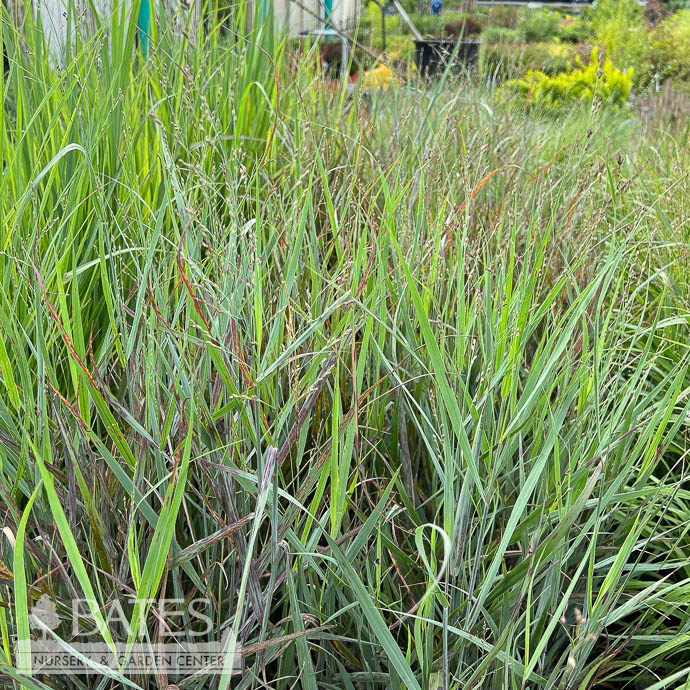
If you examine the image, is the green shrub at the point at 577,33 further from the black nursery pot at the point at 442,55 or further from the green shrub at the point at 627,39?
the black nursery pot at the point at 442,55

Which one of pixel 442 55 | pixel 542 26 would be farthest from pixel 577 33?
pixel 442 55

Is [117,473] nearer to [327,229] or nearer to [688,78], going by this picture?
[327,229]

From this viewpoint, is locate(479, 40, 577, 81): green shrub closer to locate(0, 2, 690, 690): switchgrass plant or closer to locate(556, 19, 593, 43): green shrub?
locate(556, 19, 593, 43): green shrub

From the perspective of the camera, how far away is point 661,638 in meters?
0.74

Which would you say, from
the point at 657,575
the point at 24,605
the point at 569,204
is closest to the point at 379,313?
the point at 24,605

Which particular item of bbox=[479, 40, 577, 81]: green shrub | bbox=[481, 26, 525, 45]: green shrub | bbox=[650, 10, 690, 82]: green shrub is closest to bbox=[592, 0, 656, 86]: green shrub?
bbox=[650, 10, 690, 82]: green shrub

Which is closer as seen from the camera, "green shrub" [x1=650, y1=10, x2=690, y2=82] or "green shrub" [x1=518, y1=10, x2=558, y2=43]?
"green shrub" [x1=650, y1=10, x2=690, y2=82]

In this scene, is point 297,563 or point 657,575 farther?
point 657,575

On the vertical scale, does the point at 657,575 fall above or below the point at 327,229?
below

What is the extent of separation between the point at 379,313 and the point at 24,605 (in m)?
0.46

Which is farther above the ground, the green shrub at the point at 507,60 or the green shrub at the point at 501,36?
the green shrub at the point at 501,36
